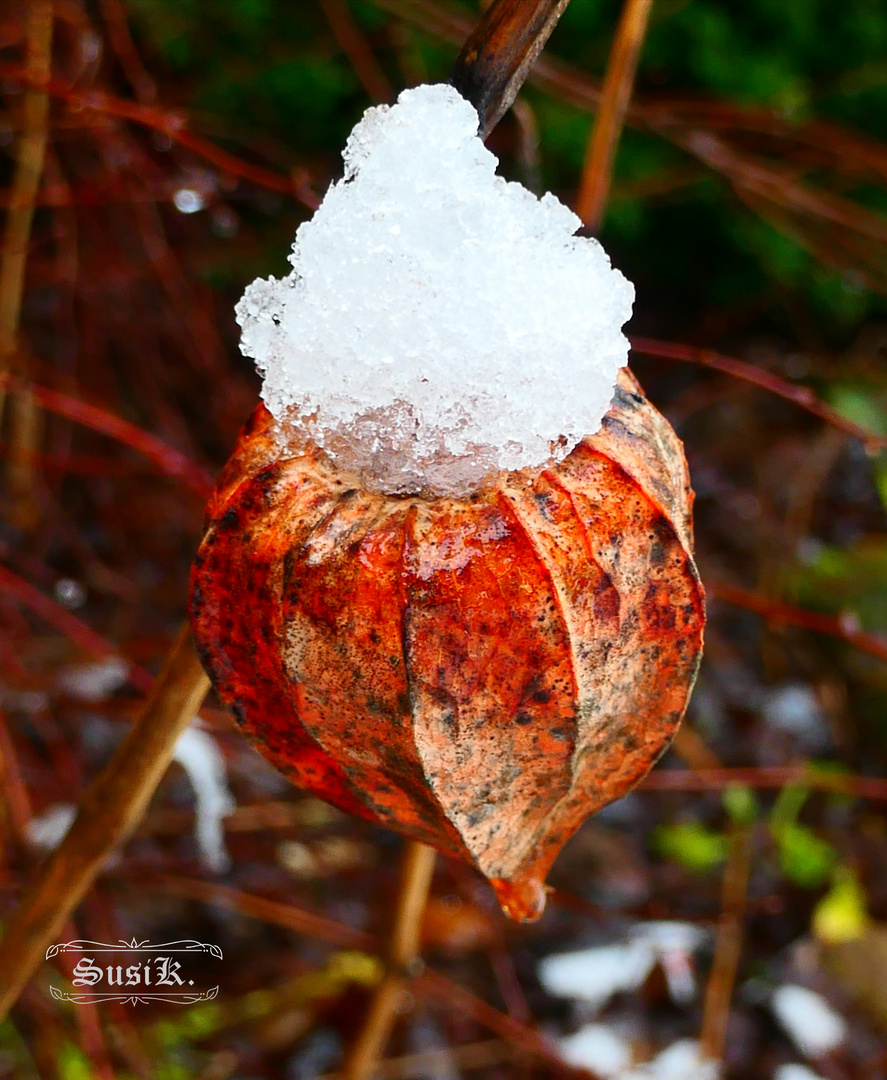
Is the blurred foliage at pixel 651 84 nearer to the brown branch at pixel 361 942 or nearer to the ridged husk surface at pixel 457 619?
the brown branch at pixel 361 942

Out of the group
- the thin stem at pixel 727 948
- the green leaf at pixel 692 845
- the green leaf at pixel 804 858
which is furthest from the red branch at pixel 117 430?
the green leaf at pixel 804 858

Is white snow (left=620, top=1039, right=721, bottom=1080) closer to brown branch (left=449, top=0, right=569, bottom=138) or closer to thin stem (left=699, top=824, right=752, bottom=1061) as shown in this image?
thin stem (left=699, top=824, right=752, bottom=1061)

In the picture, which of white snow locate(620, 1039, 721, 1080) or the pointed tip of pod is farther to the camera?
white snow locate(620, 1039, 721, 1080)

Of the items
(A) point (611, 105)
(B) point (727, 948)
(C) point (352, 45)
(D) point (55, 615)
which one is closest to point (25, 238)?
(C) point (352, 45)

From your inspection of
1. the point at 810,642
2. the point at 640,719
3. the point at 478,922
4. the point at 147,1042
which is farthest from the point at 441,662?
the point at 810,642

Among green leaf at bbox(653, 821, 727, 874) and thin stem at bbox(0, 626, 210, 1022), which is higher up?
green leaf at bbox(653, 821, 727, 874)

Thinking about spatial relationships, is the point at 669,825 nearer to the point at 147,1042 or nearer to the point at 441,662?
the point at 147,1042

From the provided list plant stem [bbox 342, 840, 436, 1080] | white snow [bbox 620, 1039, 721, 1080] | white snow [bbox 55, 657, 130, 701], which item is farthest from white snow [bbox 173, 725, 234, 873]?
white snow [bbox 620, 1039, 721, 1080]
